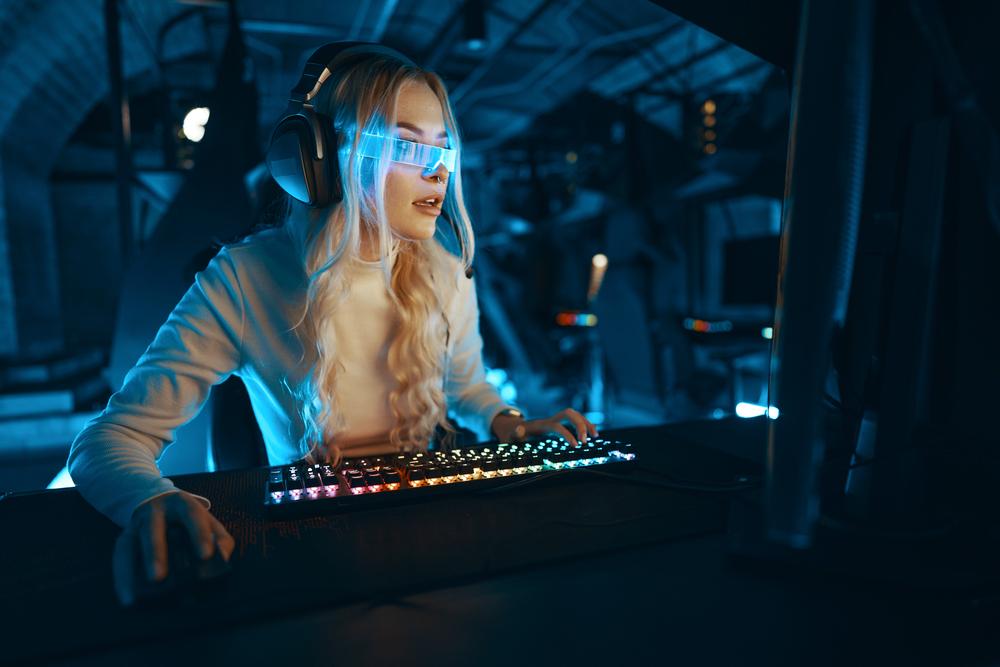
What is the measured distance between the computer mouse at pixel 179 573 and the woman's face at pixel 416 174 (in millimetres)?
512

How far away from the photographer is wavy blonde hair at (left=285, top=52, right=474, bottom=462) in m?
0.81

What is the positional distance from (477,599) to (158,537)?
0.82 ft

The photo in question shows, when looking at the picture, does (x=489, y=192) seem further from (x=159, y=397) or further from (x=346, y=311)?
(x=159, y=397)

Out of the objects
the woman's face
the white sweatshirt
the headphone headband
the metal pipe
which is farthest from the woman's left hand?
the metal pipe

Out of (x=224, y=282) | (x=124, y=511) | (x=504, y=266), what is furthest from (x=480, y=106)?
(x=124, y=511)

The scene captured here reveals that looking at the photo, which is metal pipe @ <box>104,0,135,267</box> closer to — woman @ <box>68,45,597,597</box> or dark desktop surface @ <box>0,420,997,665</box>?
woman @ <box>68,45,597,597</box>

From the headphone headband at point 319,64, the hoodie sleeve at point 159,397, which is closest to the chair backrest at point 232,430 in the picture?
the hoodie sleeve at point 159,397

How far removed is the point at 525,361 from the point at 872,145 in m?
4.27

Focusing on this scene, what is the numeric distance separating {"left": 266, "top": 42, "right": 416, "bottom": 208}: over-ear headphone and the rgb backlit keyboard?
1.20 feet

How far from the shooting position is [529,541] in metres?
0.50

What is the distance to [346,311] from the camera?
36.4 inches

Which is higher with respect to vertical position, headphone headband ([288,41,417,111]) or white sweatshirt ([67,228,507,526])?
headphone headband ([288,41,417,111])

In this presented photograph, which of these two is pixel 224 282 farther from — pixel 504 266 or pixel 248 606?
pixel 504 266

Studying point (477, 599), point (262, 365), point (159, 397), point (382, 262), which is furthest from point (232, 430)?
point (477, 599)
